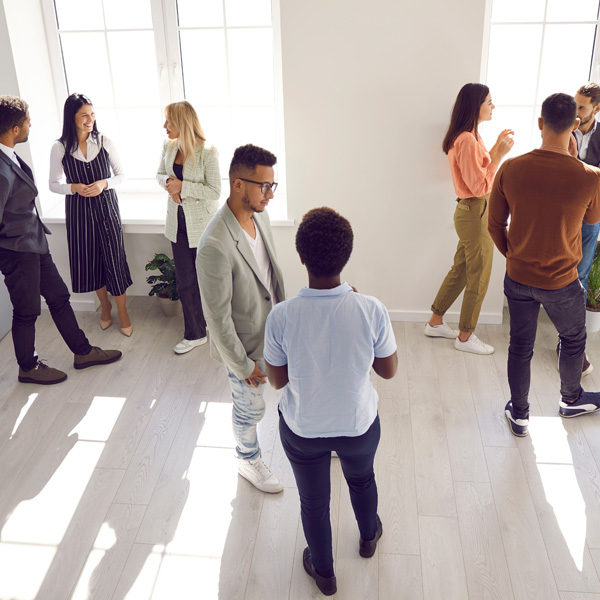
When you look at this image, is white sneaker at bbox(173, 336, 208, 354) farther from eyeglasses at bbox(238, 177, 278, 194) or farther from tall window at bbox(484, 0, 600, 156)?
tall window at bbox(484, 0, 600, 156)

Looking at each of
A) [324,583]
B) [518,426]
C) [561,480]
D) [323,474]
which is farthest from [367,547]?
[518,426]

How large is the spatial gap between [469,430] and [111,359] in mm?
2219

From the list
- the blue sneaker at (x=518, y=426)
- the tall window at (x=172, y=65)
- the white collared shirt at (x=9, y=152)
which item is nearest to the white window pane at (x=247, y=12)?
the tall window at (x=172, y=65)

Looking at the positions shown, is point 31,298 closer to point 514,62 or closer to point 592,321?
point 514,62

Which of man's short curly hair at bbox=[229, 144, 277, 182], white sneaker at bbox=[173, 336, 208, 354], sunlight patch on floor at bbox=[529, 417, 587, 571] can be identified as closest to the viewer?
man's short curly hair at bbox=[229, 144, 277, 182]

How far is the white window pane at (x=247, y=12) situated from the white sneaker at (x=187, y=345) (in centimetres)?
210

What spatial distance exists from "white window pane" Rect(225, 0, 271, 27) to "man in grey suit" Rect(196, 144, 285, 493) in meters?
2.18

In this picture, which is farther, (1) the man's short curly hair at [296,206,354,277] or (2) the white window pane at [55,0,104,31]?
(2) the white window pane at [55,0,104,31]

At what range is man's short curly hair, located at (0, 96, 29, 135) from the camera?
3.27 meters

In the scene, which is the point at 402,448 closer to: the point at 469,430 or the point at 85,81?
the point at 469,430

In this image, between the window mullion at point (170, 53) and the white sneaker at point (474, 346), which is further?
the window mullion at point (170, 53)

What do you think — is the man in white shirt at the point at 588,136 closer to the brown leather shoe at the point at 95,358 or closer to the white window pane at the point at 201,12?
the white window pane at the point at 201,12

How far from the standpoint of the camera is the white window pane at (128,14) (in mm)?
4281

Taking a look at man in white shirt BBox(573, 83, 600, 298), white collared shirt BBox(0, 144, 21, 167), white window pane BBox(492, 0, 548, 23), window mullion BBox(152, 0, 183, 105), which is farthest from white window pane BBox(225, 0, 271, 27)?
man in white shirt BBox(573, 83, 600, 298)
